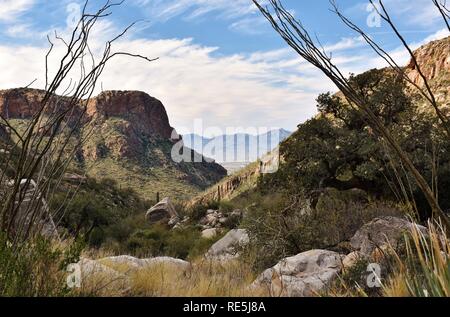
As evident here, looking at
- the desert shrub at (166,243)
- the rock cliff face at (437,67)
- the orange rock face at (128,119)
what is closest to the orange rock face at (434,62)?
the rock cliff face at (437,67)

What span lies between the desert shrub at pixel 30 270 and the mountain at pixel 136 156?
3489 centimetres

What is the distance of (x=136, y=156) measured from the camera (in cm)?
5544

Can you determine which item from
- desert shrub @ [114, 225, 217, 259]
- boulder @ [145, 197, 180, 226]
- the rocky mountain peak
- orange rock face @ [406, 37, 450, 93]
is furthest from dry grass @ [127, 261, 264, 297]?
orange rock face @ [406, 37, 450, 93]

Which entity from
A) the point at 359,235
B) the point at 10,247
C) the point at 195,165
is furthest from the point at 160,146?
the point at 10,247

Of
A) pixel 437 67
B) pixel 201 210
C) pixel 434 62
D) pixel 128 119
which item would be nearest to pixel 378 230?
pixel 201 210

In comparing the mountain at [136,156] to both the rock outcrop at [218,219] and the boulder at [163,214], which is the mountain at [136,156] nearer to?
the boulder at [163,214]

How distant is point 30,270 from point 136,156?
2080 inches

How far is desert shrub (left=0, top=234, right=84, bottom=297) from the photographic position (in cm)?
308

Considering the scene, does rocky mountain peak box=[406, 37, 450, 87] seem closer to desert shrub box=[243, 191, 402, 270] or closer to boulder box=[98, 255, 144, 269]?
desert shrub box=[243, 191, 402, 270]

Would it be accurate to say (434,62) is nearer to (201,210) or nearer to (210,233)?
(201,210)

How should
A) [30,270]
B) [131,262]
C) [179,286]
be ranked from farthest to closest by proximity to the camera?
[131,262] → [179,286] → [30,270]

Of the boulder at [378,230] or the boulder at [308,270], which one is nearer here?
the boulder at [308,270]

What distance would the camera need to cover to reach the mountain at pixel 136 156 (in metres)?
48.3

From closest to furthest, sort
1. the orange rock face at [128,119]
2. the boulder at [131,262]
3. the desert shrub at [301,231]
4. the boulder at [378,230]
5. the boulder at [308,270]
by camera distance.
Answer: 1. the boulder at [308,270]
2. the boulder at [131,262]
3. the boulder at [378,230]
4. the desert shrub at [301,231]
5. the orange rock face at [128,119]
